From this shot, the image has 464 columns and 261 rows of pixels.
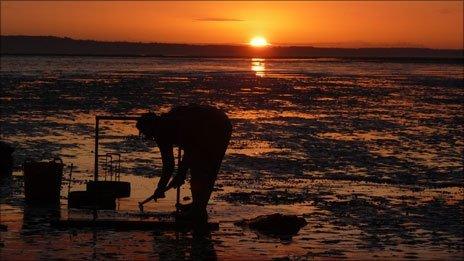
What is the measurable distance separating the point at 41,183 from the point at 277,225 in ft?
14.1

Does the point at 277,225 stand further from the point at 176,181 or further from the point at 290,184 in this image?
the point at 290,184

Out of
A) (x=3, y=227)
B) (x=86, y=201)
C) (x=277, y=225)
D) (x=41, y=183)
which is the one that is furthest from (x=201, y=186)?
(x=41, y=183)

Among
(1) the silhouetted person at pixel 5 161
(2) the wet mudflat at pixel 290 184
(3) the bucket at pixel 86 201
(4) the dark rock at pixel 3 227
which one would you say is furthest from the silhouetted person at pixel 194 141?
(1) the silhouetted person at pixel 5 161

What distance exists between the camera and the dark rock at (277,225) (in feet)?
43.2

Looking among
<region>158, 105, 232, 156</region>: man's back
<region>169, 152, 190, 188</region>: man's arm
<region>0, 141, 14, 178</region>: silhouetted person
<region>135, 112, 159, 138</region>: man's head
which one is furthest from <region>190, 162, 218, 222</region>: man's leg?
<region>0, 141, 14, 178</region>: silhouetted person

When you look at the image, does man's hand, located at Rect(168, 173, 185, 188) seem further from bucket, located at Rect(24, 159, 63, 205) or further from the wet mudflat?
bucket, located at Rect(24, 159, 63, 205)

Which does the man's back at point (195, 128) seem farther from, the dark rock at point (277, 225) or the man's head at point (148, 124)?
the dark rock at point (277, 225)

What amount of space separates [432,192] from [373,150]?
25.3 feet

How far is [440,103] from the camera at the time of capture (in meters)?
51.3

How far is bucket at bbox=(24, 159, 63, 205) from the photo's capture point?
15.1 metres

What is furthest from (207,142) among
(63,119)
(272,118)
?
(272,118)

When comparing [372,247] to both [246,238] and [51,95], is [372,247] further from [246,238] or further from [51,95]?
[51,95]

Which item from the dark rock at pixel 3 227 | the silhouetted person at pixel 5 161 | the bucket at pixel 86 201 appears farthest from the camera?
the silhouetted person at pixel 5 161

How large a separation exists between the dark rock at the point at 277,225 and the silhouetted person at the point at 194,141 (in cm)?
80
